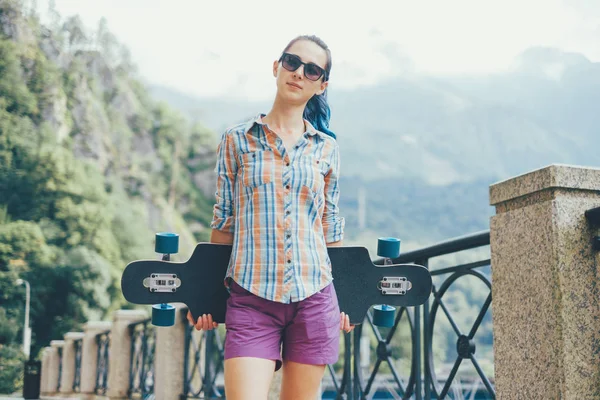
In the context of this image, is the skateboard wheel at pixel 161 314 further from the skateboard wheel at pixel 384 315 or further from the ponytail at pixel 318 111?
the ponytail at pixel 318 111

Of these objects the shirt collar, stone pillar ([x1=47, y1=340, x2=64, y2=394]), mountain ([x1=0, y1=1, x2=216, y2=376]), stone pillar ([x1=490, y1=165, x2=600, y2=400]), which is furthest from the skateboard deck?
mountain ([x1=0, y1=1, x2=216, y2=376])

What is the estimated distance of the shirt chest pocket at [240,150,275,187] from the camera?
2127mm

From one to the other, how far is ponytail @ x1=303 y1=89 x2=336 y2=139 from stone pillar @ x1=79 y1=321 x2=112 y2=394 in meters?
9.80

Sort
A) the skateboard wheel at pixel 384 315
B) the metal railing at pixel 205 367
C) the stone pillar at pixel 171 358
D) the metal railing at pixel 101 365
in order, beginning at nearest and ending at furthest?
1. the skateboard wheel at pixel 384 315
2. the metal railing at pixel 205 367
3. the stone pillar at pixel 171 358
4. the metal railing at pixel 101 365

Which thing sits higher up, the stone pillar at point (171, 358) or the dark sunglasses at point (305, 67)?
the dark sunglasses at point (305, 67)

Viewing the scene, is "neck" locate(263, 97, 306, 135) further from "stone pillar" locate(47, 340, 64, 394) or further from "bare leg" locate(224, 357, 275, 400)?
"stone pillar" locate(47, 340, 64, 394)

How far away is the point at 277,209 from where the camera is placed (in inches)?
82.6

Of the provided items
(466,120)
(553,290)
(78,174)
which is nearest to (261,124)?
(553,290)

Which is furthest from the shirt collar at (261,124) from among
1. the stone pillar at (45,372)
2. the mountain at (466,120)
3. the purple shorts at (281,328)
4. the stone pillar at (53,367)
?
the mountain at (466,120)

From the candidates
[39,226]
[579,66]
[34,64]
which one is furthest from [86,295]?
[579,66]

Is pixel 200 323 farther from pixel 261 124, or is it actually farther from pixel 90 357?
pixel 90 357

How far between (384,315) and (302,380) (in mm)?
444

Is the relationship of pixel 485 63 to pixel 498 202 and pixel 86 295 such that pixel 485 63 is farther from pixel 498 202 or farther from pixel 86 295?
pixel 498 202

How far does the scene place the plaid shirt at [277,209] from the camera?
2.04 metres
